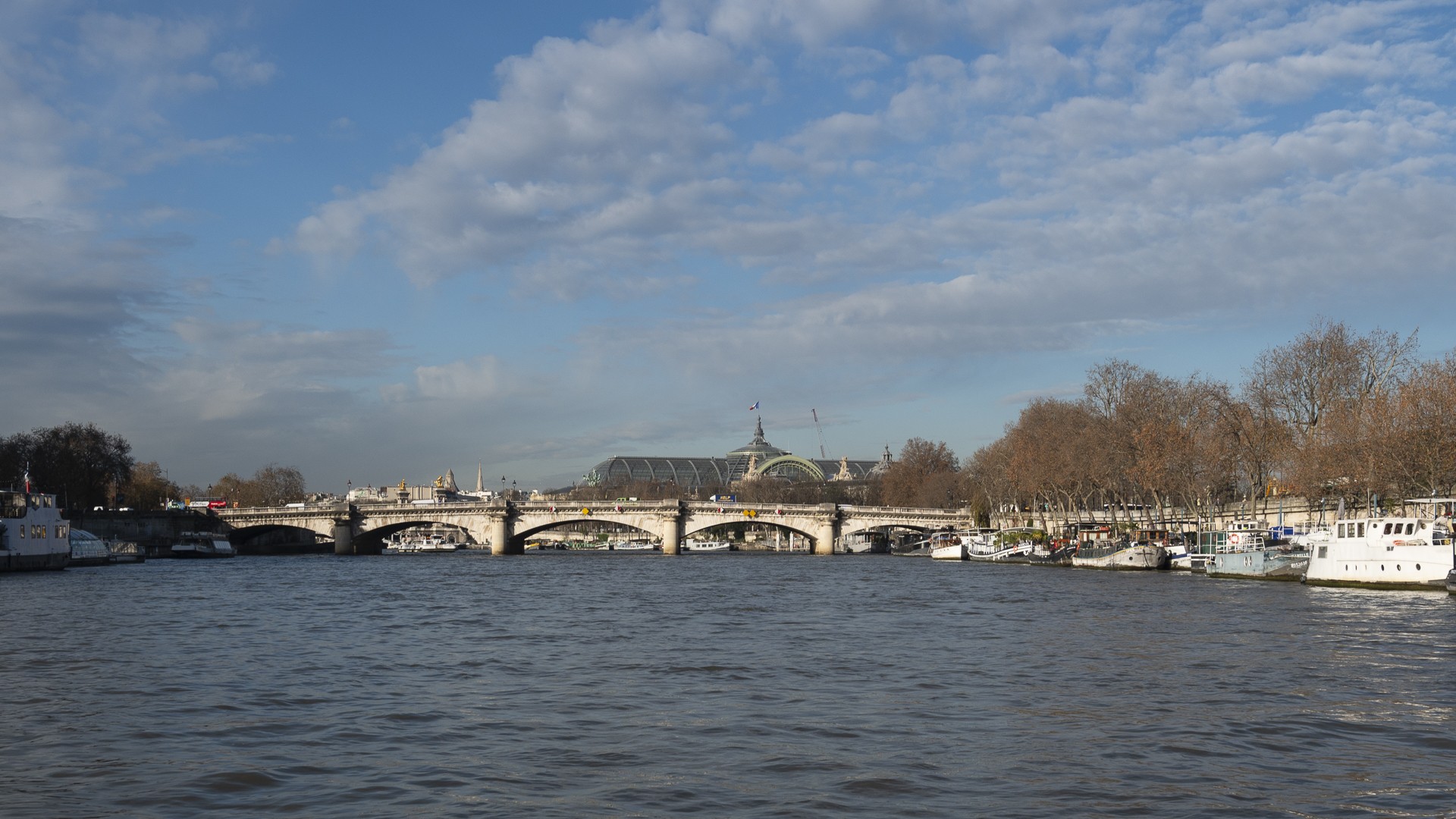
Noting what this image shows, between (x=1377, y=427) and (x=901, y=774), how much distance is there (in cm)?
5751

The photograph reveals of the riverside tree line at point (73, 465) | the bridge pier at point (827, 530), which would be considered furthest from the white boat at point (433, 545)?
the bridge pier at point (827, 530)

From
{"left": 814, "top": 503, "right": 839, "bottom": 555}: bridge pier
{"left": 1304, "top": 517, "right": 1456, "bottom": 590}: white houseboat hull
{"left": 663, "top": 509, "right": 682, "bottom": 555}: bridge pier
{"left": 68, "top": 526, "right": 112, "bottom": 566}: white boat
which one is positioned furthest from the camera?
{"left": 814, "top": 503, "right": 839, "bottom": 555}: bridge pier

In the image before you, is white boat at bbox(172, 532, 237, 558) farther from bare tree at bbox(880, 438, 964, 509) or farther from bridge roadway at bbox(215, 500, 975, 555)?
bare tree at bbox(880, 438, 964, 509)

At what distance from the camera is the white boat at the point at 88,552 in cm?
8625

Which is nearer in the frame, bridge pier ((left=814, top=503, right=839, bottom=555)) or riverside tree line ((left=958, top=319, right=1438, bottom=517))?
riverside tree line ((left=958, top=319, right=1438, bottom=517))

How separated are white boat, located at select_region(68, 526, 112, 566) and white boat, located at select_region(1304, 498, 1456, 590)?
76736 millimetres

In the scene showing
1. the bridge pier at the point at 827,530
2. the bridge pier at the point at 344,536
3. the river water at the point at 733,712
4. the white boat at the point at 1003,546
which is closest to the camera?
the river water at the point at 733,712

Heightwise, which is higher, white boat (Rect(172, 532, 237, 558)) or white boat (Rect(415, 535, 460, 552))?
white boat (Rect(172, 532, 237, 558))

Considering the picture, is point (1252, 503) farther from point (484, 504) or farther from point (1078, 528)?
point (484, 504)

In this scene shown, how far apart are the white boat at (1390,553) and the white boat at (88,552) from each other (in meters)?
76.7

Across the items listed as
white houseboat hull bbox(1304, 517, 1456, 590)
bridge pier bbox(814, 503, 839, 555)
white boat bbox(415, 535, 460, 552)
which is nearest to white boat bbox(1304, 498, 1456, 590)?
white houseboat hull bbox(1304, 517, 1456, 590)

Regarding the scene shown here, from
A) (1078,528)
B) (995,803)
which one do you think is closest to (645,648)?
(995,803)

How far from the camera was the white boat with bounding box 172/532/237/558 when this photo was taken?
112375 mm

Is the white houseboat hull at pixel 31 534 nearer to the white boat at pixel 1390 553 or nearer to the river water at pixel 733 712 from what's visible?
the river water at pixel 733 712
